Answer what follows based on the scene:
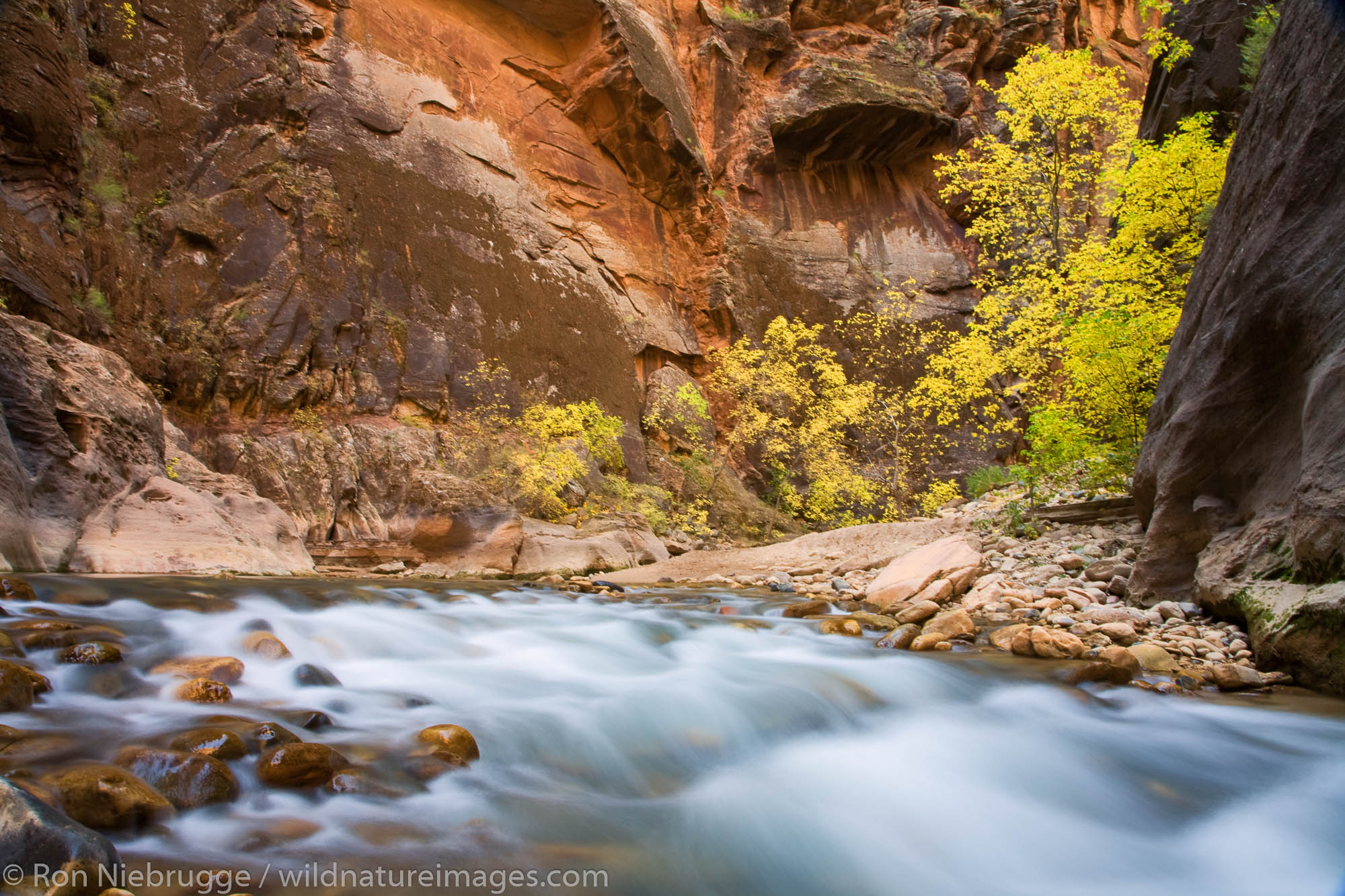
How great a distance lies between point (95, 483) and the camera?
712 centimetres

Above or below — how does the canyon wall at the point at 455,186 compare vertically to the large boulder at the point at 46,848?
above

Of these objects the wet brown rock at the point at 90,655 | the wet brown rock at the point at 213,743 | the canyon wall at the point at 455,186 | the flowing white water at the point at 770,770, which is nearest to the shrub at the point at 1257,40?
the flowing white water at the point at 770,770

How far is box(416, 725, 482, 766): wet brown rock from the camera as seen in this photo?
10.8ft

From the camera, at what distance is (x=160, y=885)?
2039 mm

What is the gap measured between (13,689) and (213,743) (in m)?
1.04

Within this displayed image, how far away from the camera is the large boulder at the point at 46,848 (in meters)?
1.79

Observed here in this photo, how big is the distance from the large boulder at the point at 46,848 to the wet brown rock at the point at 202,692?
1.61 m

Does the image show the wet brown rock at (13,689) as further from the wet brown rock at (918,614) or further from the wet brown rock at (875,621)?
the wet brown rock at (918,614)

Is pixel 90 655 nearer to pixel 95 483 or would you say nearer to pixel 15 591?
pixel 15 591

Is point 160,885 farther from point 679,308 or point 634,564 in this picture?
point 679,308

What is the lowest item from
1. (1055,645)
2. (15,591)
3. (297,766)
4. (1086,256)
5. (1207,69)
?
(1055,645)

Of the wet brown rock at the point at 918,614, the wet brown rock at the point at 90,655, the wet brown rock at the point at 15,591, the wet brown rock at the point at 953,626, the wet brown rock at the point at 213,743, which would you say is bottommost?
the wet brown rock at the point at 918,614

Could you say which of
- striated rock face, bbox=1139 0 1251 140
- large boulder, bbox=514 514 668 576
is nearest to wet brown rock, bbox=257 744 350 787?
large boulder, bbox=514 514 668 576

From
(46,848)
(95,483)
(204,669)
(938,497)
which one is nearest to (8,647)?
(204,669)
